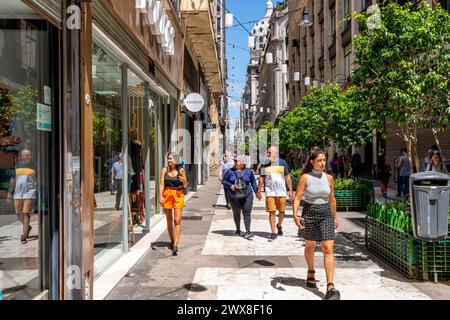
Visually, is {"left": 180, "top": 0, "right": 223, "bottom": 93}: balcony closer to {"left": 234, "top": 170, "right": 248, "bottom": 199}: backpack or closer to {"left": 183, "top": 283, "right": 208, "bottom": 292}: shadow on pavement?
{"left": 234, "top": 170, "right": 248, "bottom": 199}: backpack

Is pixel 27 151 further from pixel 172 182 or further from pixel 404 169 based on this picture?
pixel 404 169

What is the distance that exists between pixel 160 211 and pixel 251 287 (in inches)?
294

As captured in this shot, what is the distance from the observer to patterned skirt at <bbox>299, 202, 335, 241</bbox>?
18.5 feet

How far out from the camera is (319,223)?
570cm

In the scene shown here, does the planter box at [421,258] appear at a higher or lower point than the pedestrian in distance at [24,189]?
lower

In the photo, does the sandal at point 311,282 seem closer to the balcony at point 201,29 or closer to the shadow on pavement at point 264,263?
the shadow on pavement at point 264,263

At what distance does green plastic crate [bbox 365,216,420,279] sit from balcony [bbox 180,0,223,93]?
11.0 metres

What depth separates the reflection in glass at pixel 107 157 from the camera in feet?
22.8

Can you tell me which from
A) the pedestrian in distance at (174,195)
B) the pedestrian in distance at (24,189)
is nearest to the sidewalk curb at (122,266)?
the pedestrian in distance at (174,195)

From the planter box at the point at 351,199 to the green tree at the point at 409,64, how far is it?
629cm

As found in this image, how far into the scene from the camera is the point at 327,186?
18.9 ft

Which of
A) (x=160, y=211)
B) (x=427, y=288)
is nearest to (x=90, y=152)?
(x=427, y=288)

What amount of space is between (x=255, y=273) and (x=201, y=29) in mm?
14135

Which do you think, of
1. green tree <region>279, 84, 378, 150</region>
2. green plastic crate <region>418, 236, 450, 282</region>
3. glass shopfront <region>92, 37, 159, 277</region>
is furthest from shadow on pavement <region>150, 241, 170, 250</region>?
green tree <region>279, 84, 378, 150</region>
